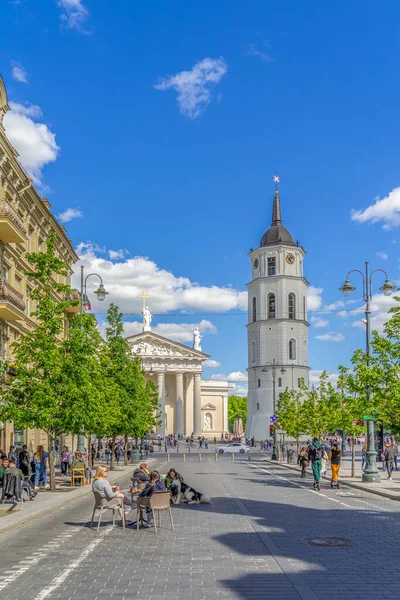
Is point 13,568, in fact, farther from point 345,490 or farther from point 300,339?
point 300,339

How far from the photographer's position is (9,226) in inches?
1195

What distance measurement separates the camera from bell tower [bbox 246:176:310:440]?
92.4 metres

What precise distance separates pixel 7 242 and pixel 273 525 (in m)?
21.9

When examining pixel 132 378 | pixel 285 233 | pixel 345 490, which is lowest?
pixel 345 490

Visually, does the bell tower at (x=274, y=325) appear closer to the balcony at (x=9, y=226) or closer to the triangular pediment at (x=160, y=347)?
the triangular pediment at (x=160, y=347)

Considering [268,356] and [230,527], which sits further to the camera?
[268,356]

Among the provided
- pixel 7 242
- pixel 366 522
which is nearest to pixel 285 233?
pixel 7 242

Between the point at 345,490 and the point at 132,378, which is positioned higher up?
the point at 132,378

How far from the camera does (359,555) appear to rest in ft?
37.8

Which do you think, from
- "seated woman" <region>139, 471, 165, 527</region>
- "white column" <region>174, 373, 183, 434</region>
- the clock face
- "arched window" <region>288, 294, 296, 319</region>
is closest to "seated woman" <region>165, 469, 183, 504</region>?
"seated woman" <region>139, 471, 165, 527</region>

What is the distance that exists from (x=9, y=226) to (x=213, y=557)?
2188 centimetres

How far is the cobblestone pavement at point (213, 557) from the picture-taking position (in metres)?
9.00

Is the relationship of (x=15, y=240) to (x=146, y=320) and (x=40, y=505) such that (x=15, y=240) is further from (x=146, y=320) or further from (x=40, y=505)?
(x=146, y=320)

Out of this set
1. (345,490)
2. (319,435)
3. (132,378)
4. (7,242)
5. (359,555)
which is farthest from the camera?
(132,378)
